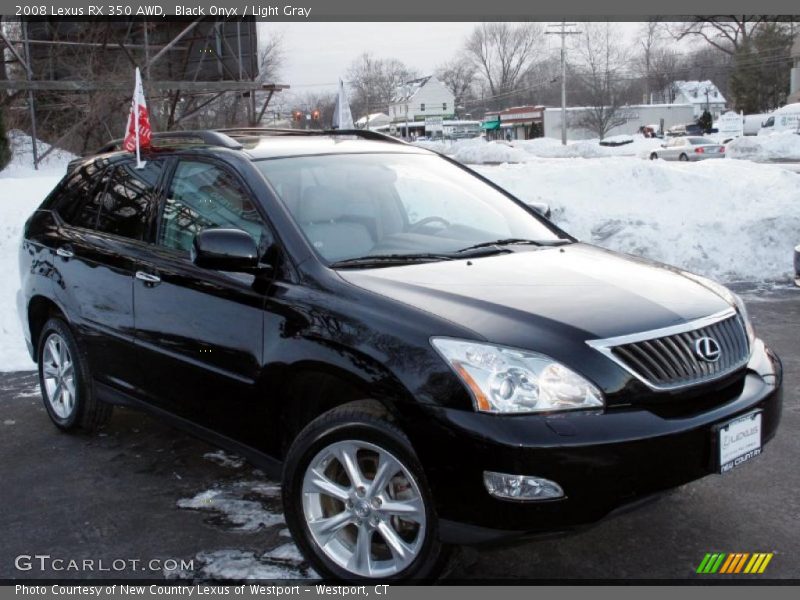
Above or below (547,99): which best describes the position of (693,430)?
below

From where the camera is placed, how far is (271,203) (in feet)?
12.4

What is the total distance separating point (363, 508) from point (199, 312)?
1.27 metres

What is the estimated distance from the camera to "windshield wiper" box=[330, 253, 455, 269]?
362 cm

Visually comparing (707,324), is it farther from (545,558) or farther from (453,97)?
(453,97)

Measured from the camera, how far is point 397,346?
3.05 meters

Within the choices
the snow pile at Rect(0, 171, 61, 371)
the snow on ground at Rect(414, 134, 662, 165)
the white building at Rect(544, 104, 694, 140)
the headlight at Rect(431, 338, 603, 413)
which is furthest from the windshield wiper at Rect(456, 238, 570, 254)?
the white building at Rect(544, 104, 694, 140)

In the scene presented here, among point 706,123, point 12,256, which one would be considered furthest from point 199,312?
point 706,123

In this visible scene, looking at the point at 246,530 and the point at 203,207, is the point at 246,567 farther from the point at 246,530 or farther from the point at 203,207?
the point at 203,207

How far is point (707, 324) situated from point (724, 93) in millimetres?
108288

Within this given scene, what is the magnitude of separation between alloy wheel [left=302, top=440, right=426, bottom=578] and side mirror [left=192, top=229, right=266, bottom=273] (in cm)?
89

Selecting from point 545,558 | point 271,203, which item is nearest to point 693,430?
point 545,558

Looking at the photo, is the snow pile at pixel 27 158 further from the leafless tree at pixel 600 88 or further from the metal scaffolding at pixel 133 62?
the leafless tree at pixel 600 88

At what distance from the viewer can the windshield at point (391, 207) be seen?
387 cm

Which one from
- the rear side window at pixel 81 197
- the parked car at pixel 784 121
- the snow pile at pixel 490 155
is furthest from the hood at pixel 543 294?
the parked car at pixel 784 121
